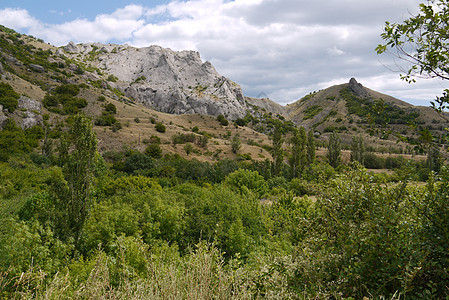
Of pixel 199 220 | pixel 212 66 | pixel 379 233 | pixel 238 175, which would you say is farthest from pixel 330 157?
pixel 212 66

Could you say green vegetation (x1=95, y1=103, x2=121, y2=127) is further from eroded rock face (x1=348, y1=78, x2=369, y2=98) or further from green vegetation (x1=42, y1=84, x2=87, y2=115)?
eroded rock face (x1=348, y1=78, x2=369, y2=98)

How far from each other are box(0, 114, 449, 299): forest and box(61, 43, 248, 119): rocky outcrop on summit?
59.9 metres

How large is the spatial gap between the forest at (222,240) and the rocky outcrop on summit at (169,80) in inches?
2357

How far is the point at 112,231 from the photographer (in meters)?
9.14

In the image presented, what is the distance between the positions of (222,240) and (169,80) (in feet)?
274

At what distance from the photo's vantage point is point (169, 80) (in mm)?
87562

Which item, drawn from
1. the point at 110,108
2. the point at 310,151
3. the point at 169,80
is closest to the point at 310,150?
the point at 310,151

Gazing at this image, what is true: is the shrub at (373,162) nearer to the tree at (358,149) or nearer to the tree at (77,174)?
the tree at (358,149)

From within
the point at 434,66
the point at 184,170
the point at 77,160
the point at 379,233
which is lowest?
the point at 184,170

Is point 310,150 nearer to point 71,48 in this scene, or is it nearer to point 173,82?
point 173,82

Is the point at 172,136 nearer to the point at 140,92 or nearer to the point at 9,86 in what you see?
the point at 9,86

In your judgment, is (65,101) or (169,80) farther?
(169,80)

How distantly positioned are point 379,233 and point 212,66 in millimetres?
99479

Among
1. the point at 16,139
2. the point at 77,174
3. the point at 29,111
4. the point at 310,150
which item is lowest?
the point at 310,150
